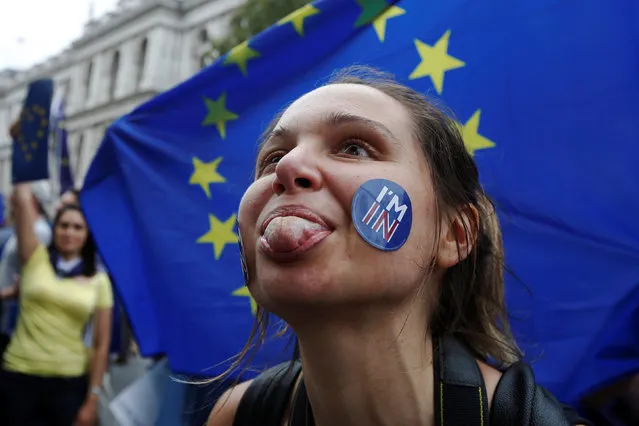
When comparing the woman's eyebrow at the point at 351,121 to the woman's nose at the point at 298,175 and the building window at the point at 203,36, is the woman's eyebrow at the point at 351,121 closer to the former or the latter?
the woman's nose at the point at 298,175

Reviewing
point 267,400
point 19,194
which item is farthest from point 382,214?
point 19,194

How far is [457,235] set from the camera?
1208 millimetres

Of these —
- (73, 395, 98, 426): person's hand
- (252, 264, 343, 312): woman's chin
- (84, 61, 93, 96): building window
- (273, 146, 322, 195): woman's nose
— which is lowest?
(84, 61, 93, 96): building window

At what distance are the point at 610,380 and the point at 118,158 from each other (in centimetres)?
245

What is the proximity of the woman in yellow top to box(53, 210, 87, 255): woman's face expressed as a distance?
0.09 m

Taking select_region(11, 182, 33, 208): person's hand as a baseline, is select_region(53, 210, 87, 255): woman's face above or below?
below

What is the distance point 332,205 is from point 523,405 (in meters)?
0.53

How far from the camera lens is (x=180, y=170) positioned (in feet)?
8.89

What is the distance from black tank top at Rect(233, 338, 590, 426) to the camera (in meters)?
1.06

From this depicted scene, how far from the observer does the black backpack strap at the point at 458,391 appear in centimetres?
107

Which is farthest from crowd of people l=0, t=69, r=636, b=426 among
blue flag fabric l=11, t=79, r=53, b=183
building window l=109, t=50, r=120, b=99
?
building window l=109, t=50, r=120, b=99

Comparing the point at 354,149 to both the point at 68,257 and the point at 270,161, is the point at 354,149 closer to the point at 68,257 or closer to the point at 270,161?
the point at 270,161

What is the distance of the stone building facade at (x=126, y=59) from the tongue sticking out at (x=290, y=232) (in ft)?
89.5

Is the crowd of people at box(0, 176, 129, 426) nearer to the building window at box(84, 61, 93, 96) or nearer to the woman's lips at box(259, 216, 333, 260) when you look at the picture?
the woman's lips at box(259, 216, 333, 260)
